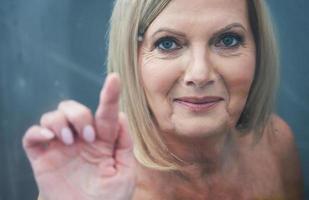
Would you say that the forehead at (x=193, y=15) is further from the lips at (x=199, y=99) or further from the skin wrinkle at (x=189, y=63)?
the lips at (x=199, y=99)

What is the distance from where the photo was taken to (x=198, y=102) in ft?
4.34

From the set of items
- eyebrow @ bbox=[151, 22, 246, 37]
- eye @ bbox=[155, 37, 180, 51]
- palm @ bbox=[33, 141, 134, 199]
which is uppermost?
eyebrow @ bbox=[151, 22, 246, 37]

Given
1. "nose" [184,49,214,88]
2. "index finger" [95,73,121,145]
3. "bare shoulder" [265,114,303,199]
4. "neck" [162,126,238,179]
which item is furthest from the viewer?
"bare shoulder" [265,114,303,199]

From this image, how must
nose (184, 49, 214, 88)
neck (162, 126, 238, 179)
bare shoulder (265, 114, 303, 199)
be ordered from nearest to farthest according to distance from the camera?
nose (184, 49, 214, 88) → neck (162, 126, 238, 179) → bare shoulder (265, 114, 303, 199)

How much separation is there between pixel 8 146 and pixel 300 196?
85 centimetres

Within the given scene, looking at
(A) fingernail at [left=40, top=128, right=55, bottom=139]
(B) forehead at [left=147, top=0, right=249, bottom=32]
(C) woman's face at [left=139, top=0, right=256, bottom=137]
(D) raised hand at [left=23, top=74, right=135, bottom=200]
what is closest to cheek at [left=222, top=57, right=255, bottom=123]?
(C) woman's face at [left=139, top=0, right=256, bottom=137]

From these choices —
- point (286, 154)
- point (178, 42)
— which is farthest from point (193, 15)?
point (286, 154)

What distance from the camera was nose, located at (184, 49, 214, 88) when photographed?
1280 mm

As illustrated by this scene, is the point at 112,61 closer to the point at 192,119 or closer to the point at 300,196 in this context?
the point at 192,119

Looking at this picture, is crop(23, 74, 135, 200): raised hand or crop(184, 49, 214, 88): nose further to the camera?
crop(184, 49, 214, 88): nose

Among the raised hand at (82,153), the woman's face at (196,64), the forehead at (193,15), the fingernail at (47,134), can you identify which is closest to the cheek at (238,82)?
the woman's face at (196,64)

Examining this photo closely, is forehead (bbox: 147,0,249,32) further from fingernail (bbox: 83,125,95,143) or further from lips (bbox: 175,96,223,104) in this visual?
fingernail (bbox: 83,125,95,143)

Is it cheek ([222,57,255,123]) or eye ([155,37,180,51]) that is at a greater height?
eye ([155,37,180,51])

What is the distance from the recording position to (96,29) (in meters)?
1.31
